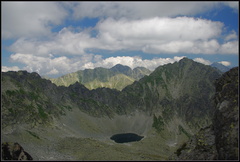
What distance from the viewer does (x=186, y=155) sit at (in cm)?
4859

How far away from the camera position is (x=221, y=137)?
154 feet

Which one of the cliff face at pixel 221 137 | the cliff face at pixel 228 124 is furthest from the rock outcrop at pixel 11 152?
the cliff face at pixel 228 124

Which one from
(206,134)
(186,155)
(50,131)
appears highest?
(206,134)

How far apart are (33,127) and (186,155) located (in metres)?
161

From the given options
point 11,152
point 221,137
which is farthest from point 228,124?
point 11,152

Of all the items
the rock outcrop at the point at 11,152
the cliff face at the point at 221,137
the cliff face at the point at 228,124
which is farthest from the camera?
the rock outcrop at the point at 11,152

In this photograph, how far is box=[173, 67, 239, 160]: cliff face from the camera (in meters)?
43.2

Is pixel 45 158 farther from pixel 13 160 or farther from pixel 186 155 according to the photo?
pixel 186 155

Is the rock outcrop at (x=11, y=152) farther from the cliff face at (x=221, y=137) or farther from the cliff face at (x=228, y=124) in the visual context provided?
the cliff face at (x=228, y=124)

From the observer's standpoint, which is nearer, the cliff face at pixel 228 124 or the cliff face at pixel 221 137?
the cliff face at pixel 228 124

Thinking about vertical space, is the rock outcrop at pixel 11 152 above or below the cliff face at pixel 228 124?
below

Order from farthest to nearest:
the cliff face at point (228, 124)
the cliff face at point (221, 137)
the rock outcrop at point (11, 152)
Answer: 1. the rock outcrop at point (11, 152)
2. the cliff face at point (221, 137)
3. the cliff face at point (228, 124)

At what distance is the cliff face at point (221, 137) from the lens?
43241 mm

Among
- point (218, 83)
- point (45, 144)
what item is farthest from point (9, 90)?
point (218, 83)
